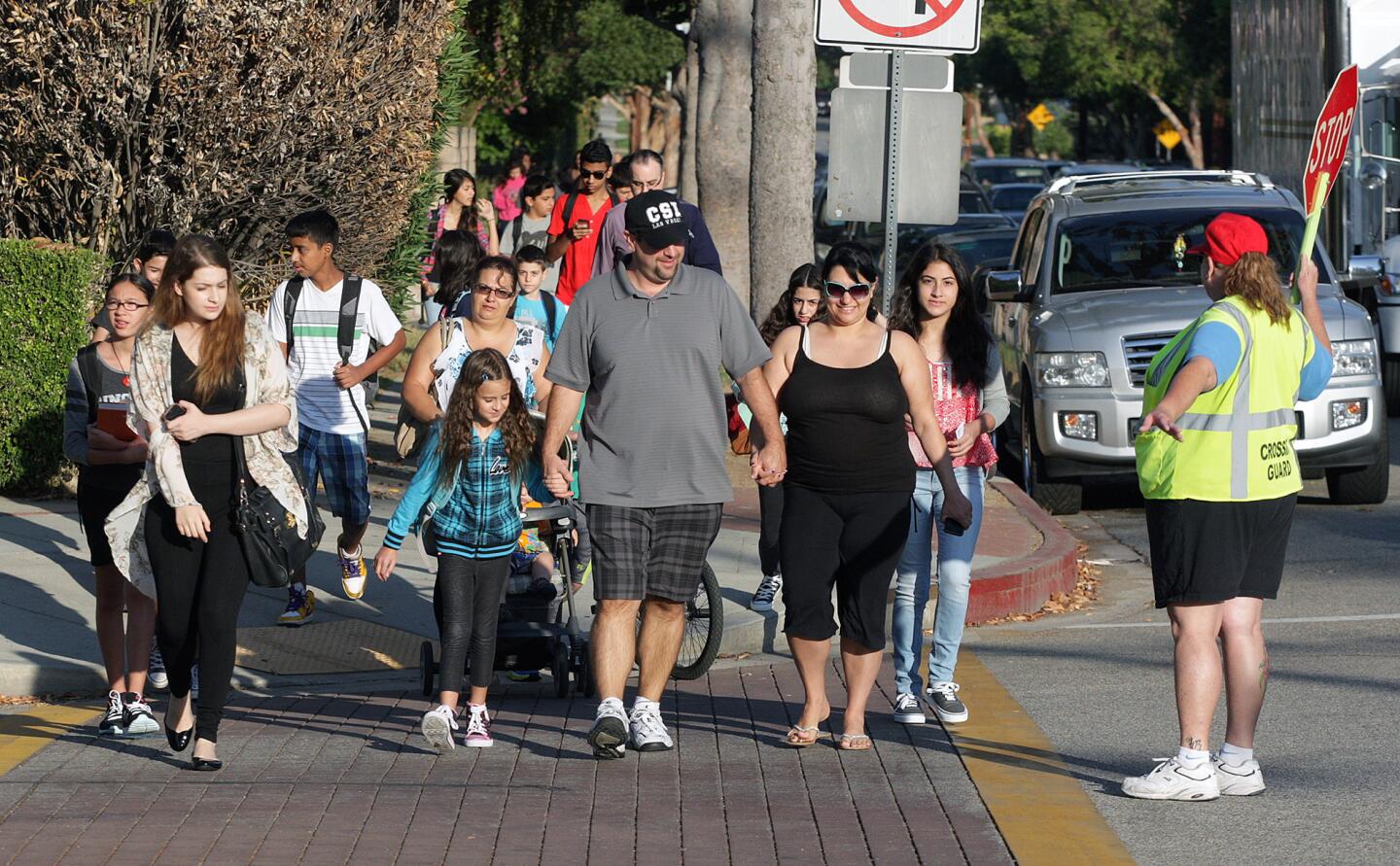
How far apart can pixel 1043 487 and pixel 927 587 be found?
5.68 meters

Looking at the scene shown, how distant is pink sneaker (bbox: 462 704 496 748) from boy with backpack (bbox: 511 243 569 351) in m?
2.83

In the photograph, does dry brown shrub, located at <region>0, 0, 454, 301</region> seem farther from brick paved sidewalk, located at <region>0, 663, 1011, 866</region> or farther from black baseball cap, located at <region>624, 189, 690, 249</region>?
black baseball cap, located at <region>624, 189, 690, 249</region>

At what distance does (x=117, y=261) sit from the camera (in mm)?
13281

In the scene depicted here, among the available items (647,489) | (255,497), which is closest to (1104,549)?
(647,489)

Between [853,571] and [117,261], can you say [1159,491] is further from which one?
[117,261]

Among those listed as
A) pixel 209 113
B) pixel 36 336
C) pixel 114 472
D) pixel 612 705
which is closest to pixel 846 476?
pixel 612 705

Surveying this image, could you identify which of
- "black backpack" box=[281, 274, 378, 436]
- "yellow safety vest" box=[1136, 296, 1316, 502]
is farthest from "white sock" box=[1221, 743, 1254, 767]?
"black backpack" box=[281, 274, 378, 436]

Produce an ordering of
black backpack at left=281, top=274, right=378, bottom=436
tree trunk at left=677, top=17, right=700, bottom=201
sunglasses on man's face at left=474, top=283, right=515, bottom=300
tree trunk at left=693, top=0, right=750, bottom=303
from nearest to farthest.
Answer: sunglasses on man's face at left=474, top=283, right=515, bottom=300
black backpack at left=281, top=274, right=378, bottom=436
tree trunk at left=693, top=0, right=750, bottom=303
tree trunk at left=677, top=17, right=700, bottom=201

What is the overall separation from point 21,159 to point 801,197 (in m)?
5.36

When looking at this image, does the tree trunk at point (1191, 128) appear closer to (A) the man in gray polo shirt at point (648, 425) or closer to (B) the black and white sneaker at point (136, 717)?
(A) the man in gray polo shirt at point (648, 425)

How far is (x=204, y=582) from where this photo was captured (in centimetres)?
667

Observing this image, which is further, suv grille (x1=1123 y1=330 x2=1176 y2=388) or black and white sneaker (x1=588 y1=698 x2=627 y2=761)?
suv grille (x1=1123 y1=330 x2=1176 y2=388)

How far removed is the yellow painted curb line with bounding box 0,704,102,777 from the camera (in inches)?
279

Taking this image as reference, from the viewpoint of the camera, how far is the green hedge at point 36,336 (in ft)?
39.4
